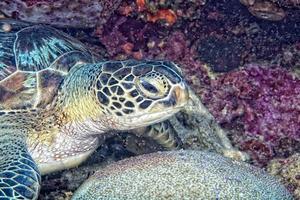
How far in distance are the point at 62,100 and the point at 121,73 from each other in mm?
732

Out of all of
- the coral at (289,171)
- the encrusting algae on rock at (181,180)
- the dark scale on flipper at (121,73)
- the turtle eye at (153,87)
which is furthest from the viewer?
the coral at (289,171)

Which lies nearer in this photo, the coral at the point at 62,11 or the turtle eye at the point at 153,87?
the turtle eye at the point at 153,87

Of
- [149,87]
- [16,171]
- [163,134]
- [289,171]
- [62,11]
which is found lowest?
[163,134]

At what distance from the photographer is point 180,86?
297 centimetres

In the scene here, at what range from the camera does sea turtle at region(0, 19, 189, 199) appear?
2.96 m

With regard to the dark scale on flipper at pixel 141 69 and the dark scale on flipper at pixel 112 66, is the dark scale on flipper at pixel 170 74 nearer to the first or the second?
the dark scale on flipper at pixel 141 69

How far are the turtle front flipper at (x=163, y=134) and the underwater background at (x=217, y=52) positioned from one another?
151mm

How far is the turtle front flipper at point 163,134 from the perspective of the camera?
3.96 metres

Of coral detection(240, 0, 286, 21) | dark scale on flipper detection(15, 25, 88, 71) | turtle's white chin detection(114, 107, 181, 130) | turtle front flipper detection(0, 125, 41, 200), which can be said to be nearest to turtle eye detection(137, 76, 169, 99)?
turtle's white chin detection(114, 107, 181, 130)

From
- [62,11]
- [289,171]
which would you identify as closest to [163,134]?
[289,171]

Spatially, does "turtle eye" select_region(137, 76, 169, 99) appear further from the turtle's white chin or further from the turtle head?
the turtle's white chin

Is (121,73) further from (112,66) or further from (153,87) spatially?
(153,87)

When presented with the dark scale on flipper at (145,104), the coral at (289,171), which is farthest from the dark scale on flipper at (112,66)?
the coral at (289,171)

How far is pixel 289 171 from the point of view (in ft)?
11.1
